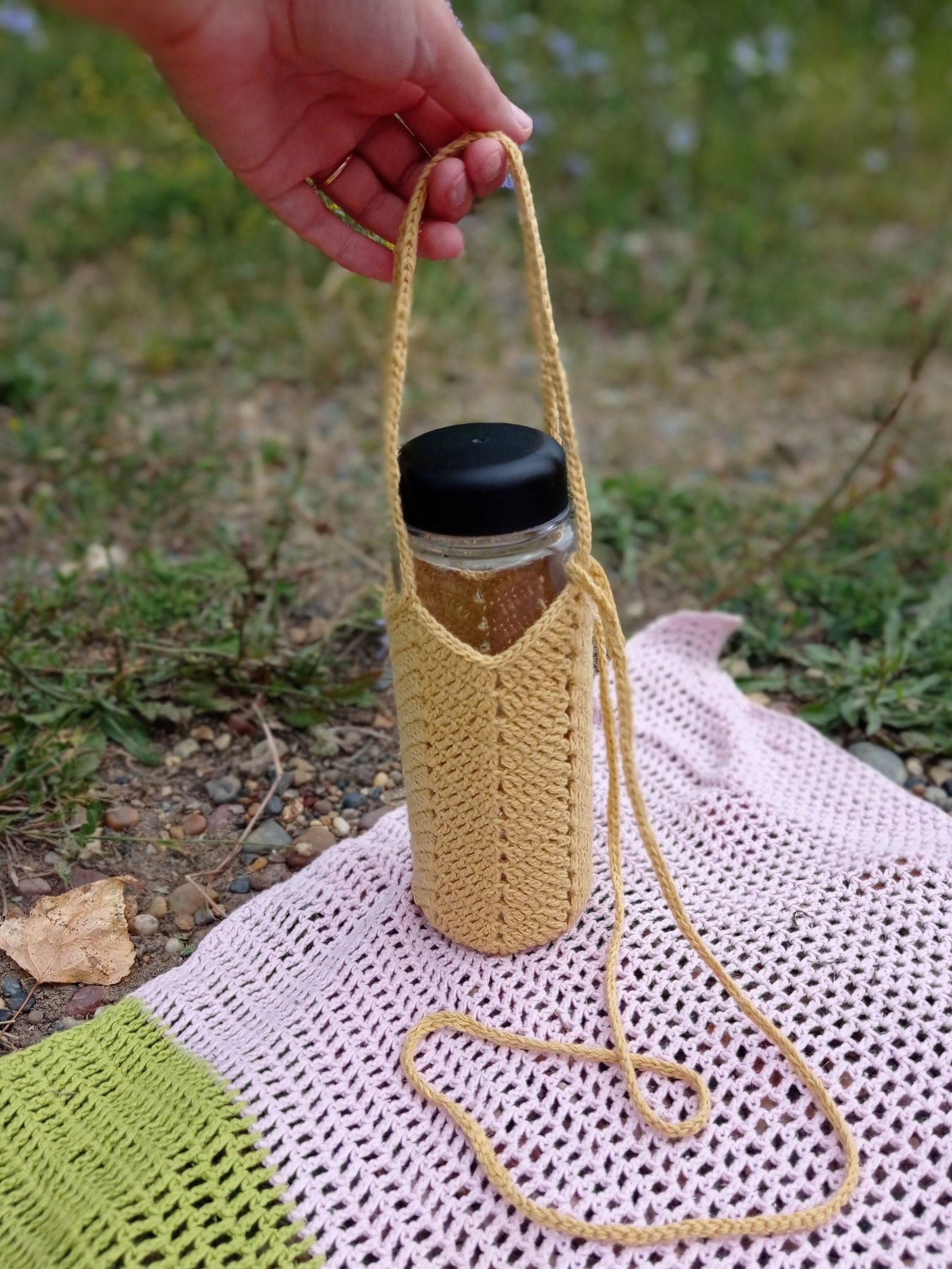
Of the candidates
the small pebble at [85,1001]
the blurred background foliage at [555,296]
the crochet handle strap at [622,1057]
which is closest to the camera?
the crochet handle strap at [622,1057]

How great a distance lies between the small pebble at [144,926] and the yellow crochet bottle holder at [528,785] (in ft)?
1.38

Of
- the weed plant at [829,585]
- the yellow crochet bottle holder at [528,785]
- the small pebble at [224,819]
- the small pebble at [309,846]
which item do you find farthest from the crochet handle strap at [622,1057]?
the weed plant at [829,585]

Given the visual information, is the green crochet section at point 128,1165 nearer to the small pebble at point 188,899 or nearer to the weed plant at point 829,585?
the small pebble at point 188,899

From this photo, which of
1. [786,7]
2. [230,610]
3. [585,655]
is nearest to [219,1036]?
[585,655]

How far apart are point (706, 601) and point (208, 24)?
1451 millimetres

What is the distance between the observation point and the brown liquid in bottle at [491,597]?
1247 millimetres

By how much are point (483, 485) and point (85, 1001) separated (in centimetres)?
88

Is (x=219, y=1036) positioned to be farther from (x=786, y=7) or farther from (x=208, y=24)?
(x=786, y=7)

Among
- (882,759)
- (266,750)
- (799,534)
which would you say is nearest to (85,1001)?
(266,750)

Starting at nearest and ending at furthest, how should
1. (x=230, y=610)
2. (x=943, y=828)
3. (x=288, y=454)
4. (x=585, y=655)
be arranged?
(x=585, y=655)
(x=943, y=828)
(x=230, y=610)
(x=288, y=454)

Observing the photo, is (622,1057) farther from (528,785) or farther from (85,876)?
(85,876)

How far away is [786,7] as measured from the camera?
4.73 m

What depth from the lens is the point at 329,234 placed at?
1.55 m

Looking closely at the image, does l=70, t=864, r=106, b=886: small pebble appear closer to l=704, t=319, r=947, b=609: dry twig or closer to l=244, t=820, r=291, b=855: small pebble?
l=244, t=820, r=291, b=855: small pebble
